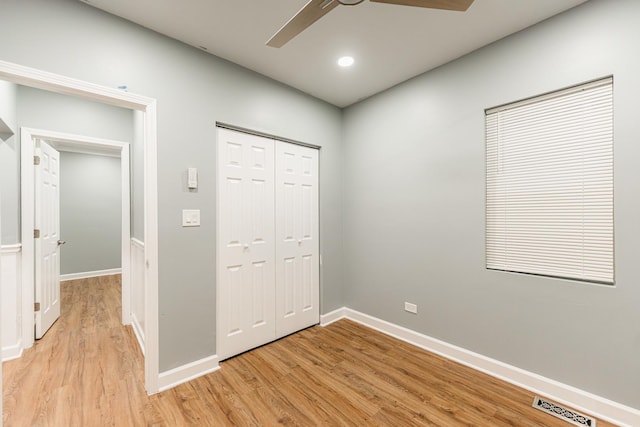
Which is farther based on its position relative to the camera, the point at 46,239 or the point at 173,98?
the point at 46,239

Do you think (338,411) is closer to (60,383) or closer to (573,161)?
(60,383)

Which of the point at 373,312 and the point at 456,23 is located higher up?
the point at 456,23

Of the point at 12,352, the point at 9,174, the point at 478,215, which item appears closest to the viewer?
the point at 478,215

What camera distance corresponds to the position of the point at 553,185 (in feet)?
6.66

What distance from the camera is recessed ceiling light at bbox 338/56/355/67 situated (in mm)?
2475

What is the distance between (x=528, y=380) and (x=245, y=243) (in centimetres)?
264

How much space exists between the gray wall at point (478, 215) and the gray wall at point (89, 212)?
5.51 metres

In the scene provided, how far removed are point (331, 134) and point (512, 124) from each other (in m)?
1.94

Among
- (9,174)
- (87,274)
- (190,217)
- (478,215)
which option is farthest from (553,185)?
(87,274)

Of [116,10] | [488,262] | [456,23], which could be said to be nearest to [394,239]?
[488,262]

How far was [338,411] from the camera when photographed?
188cm

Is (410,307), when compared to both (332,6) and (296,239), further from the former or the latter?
(332,6)

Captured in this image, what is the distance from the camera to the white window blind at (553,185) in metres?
1.84

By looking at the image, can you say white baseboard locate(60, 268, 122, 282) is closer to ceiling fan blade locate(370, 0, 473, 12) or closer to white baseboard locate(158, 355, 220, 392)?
white baseboard locate(158, 355, 220, 392)
